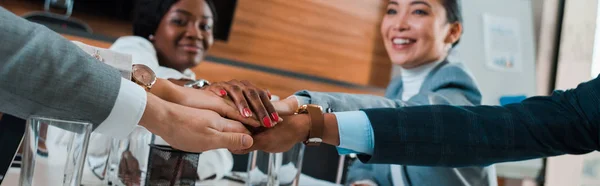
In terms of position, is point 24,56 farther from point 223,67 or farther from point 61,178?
point 223,67

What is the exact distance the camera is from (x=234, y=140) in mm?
1110

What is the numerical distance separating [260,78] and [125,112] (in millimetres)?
2653

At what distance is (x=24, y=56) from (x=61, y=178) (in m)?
0.17

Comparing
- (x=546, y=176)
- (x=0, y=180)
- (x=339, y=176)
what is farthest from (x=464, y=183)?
(x=546, y=176)

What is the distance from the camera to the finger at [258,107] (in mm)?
1192

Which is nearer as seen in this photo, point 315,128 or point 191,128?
point 191,128

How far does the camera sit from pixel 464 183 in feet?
5.25

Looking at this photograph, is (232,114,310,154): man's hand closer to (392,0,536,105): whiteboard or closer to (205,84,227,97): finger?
(205,84,227,97): finger

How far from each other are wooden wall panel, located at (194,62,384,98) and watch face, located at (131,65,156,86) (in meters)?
2.14

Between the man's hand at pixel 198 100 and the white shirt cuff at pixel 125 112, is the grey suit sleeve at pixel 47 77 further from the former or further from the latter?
the man's hand at pixel 198 100

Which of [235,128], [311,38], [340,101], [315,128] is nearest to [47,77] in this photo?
[235,128]

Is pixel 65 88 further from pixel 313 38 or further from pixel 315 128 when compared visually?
pixel 313 38

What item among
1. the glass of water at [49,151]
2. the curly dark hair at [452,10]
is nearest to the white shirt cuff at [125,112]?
the glass of water at [49,151]

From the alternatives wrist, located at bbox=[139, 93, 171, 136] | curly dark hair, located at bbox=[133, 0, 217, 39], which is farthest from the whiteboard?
wrist, located at bbox=[139, 93, 171, 136]
